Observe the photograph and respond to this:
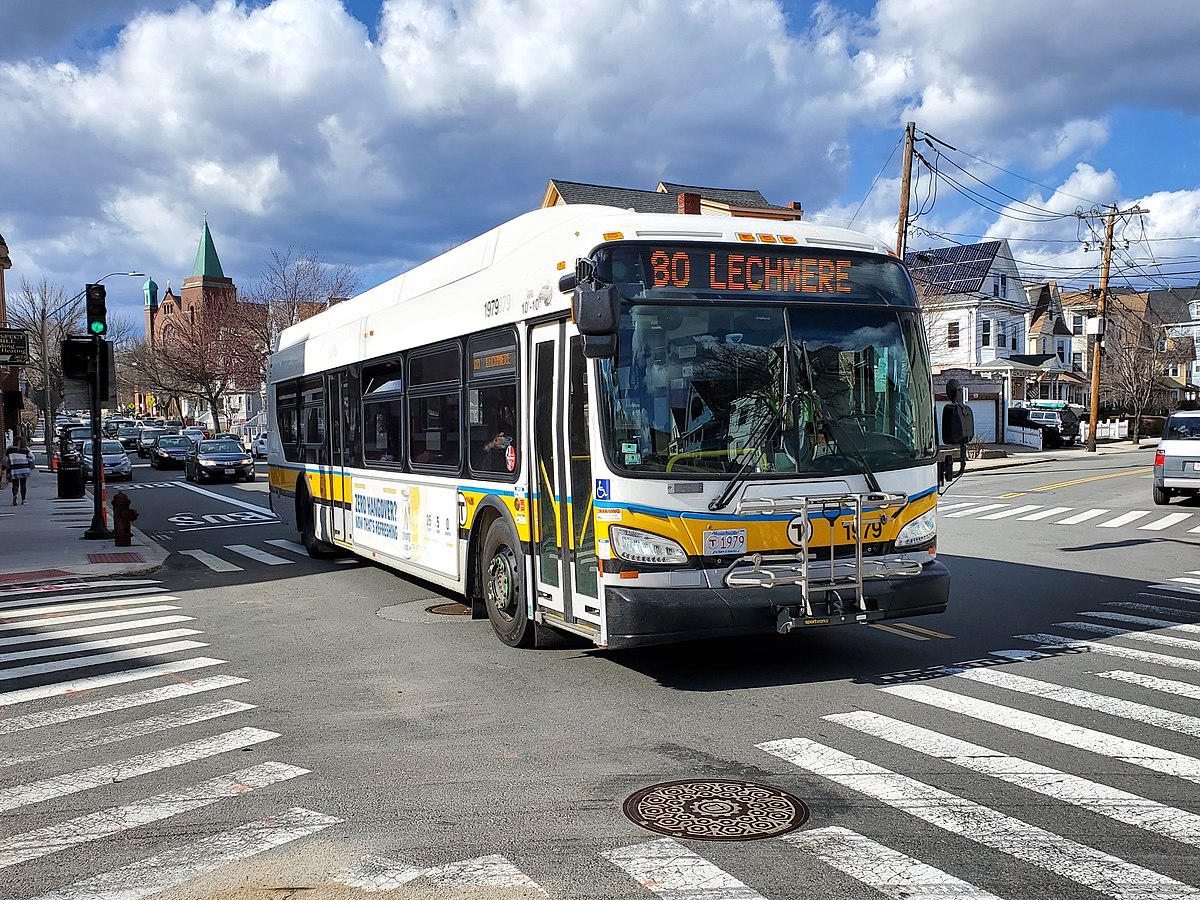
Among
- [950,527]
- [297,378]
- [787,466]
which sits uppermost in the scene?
[297,378]

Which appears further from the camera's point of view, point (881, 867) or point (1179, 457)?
point (1179, 457)

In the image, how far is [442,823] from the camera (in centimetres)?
508

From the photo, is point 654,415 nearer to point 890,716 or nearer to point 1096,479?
point 890,716

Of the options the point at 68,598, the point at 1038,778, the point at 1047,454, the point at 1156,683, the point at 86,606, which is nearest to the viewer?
the point at 1038,778

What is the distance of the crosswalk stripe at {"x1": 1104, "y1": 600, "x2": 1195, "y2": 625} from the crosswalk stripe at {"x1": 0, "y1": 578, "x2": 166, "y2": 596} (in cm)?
1176

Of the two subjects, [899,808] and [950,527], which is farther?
[950,527]

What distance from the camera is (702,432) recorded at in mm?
7402

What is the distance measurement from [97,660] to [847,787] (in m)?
6.64

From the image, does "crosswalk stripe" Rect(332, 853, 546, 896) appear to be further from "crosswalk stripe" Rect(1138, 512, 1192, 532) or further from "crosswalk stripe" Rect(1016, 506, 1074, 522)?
"crosswalk stripe" Rect(1016, 506, 1074, 522)

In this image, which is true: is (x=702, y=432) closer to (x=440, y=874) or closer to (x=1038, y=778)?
(x=1038, y=778)

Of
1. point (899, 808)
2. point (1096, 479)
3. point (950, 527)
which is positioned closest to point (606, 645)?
point (899, 808)

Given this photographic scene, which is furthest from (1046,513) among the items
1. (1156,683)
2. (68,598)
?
(68,598)

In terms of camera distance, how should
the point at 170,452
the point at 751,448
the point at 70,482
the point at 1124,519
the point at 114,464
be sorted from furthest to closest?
the point at 170,452
the point at 114,464
the point at 70,482
the point at 1124,519
the point at 751,448

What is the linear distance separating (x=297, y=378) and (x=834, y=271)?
10.7 meters
